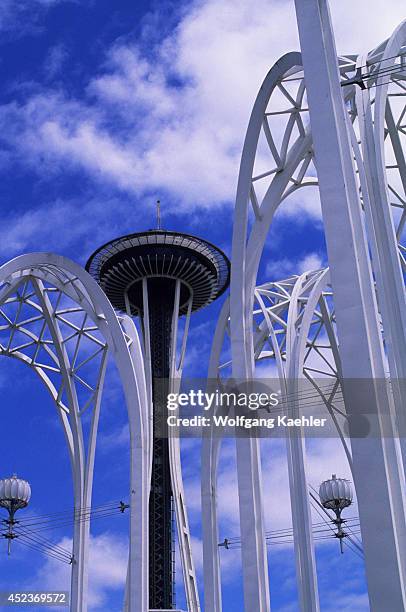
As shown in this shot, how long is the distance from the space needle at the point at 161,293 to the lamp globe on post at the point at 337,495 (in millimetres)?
23814

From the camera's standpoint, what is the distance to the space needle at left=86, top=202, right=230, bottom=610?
6488 cm

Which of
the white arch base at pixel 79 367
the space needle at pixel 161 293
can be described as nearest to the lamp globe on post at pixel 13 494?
the white arch base at pixel 79 367

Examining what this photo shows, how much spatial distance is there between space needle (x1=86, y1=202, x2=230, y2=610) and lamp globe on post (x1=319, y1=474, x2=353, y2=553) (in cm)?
2381

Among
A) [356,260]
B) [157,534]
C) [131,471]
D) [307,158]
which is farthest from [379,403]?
[157,534]

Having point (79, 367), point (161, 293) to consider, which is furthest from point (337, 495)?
point (161, 293)

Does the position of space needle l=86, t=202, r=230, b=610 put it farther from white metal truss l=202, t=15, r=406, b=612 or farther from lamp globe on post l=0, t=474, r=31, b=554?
white metal truss l=202, t=15, r=406, b=612

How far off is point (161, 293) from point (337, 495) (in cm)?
3703

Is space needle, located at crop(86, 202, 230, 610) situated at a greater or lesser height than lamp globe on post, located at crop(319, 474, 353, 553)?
greater

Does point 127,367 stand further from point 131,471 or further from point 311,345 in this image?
point 311,345

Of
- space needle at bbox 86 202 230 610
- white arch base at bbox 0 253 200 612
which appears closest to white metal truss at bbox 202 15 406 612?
white arch base at bbox 0 253 200 612

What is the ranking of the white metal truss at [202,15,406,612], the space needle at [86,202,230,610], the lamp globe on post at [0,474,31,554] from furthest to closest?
the space needle at [86,202,230,610]
the lamp globe on post at [0,474,31,554]
the white metal truss at [202,15,406,612]

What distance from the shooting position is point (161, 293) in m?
74.8

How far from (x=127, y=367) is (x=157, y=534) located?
36.7 metres

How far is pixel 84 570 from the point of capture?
122 feet
